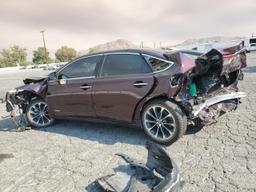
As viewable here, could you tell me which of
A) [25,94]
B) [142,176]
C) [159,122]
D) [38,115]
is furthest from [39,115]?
[142,176]

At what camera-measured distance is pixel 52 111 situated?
5.44 metres

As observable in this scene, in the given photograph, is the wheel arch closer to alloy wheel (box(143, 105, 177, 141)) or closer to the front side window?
alloy wheel (box(143, 105, 177, 141))

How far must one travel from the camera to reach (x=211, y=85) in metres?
4.55

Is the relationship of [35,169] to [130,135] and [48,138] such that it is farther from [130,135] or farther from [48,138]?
[130,135]

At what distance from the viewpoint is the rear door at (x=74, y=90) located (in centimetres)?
482

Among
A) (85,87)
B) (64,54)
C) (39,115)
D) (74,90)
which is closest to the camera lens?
(85,87)

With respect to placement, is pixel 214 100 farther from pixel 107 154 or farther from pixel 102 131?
pixel 102 131

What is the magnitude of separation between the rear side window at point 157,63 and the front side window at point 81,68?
1.09 m

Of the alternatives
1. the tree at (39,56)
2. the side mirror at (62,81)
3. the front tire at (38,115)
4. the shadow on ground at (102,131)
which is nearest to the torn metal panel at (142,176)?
the shadow on ground at (102,131)

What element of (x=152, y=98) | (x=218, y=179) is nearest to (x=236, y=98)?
(x=152, y=98)

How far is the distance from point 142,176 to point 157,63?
1.92 m

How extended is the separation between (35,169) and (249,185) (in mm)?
2927

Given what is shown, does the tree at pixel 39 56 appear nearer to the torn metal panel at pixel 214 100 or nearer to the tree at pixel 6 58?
the tree at pixel 6 58

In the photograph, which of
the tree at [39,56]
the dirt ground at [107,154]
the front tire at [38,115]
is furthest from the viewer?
the tree at [39,56]
